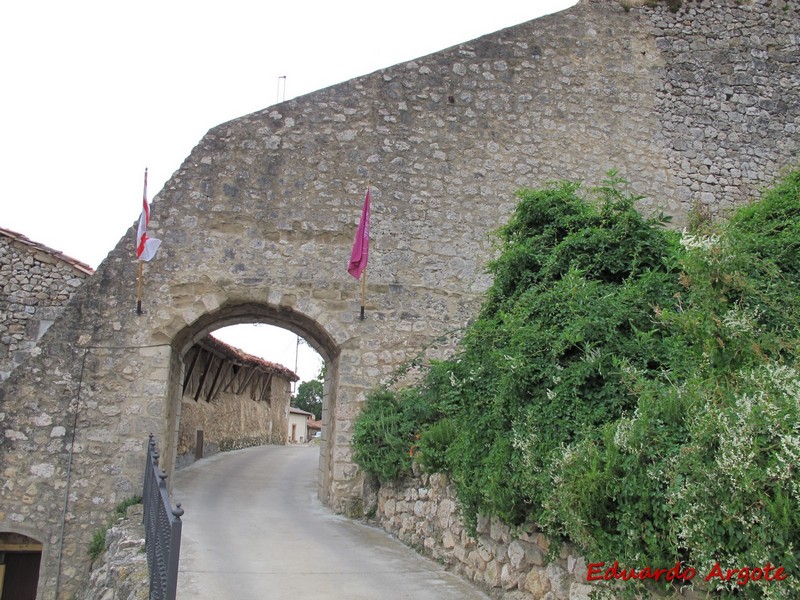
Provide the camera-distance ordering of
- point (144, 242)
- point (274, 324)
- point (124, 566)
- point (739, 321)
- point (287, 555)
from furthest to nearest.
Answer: point (274, 324)
point (144, 242)
point (287, 555)
point (124, 566)
point (739, 321)

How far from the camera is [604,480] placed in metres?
3.54

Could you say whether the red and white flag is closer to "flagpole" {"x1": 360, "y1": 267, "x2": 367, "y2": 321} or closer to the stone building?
"flagpole" {"x1": 360, "y1": 267, "x2": 367, "y2": 321}

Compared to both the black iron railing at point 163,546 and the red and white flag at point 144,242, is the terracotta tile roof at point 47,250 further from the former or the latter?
the black iron railing at point 163,546

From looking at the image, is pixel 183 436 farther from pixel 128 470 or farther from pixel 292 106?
pixel 292 106


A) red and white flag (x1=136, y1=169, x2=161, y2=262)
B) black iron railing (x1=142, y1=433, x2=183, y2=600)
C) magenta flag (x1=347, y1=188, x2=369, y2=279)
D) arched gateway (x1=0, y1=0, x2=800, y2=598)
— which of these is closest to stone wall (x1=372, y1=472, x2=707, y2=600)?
arched gateway (x1=0, y1=0, x2=800, y2=598)

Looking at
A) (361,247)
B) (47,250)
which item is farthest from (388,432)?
(47,250)

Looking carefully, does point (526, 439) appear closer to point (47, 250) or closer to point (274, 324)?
point (274, 324)

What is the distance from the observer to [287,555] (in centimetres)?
633

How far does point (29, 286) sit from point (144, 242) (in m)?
3.80

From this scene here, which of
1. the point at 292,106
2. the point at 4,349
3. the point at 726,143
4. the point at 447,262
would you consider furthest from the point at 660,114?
the point at 4,349

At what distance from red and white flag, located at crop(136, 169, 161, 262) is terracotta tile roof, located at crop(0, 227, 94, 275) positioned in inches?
121

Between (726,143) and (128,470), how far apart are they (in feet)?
32.2

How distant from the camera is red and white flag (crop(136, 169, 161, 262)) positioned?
8492mm
